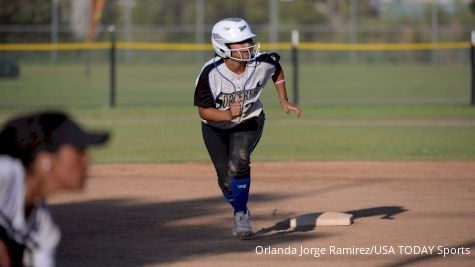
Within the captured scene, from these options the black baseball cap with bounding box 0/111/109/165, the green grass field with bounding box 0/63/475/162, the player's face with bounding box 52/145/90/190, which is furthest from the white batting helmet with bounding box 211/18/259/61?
the green grass field with bounding box 0/63/475/162

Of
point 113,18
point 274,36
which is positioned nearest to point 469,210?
point 274,36

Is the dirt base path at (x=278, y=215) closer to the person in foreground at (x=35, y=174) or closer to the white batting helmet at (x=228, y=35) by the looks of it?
the white batting helmet at (x=228, y=35)

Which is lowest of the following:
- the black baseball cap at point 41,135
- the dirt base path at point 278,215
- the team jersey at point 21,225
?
the dirt base path at point 278,215

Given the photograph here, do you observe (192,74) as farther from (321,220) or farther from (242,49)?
(242,49)

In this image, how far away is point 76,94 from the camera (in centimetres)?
3133

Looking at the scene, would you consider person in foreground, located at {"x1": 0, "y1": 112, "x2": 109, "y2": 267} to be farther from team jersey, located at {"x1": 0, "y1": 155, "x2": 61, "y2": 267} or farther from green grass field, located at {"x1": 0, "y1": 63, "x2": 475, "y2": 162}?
green grass field, located at {"x1": 0, "y1": 63, "x2": 475, "y2": 162}

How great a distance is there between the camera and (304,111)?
24250 mm

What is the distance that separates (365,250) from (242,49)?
80.0 inches

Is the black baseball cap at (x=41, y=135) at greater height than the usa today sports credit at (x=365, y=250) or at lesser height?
greater

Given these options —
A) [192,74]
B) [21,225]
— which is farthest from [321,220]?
[192,74]

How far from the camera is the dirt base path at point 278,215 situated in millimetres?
7621

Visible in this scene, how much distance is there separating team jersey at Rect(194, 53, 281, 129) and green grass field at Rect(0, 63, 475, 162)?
6.52m

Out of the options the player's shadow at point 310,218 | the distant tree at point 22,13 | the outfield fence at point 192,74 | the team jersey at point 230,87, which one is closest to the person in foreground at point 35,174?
the team jersey at point 230,87

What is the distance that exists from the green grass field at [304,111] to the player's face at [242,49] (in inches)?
266
